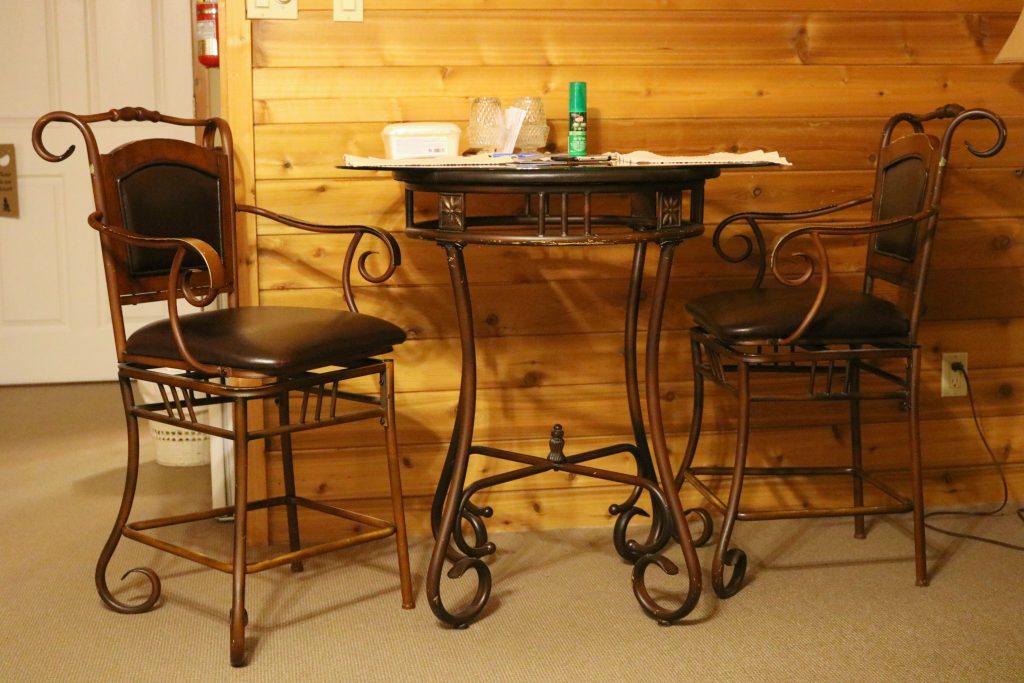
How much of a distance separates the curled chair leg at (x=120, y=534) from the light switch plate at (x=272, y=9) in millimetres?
831

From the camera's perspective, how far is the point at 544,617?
215 cm

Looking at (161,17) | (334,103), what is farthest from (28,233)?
(334,103)

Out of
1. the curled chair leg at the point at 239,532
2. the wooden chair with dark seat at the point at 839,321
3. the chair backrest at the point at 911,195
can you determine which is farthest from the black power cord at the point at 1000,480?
the curled chair leg at the point at 239,532

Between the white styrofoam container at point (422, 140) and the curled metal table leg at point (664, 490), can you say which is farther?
the white styrofoam container at point (422, 140)

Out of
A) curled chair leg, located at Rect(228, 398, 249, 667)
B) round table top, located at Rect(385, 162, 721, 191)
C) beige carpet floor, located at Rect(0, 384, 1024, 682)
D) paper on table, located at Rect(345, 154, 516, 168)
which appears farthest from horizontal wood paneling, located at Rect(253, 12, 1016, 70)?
beige carpet floor, located at Rect(0, 384, 1024, 682)

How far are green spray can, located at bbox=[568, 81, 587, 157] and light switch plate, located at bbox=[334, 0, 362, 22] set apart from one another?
1.72 ft

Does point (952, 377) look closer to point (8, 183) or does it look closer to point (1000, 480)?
point (1000, 480)

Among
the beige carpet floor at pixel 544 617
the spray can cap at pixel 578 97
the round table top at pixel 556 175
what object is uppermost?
the spray can cap at pixel 578 97

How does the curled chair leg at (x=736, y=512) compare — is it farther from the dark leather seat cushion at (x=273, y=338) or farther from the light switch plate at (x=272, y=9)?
the light switch plate at (x=272, y=9)

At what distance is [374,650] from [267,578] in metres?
0.43

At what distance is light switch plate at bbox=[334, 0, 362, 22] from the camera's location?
7.91 feet

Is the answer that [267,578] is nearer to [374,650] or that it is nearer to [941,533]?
[374,650]

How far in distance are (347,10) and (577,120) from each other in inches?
23.1

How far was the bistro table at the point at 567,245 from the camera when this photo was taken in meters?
1.94
